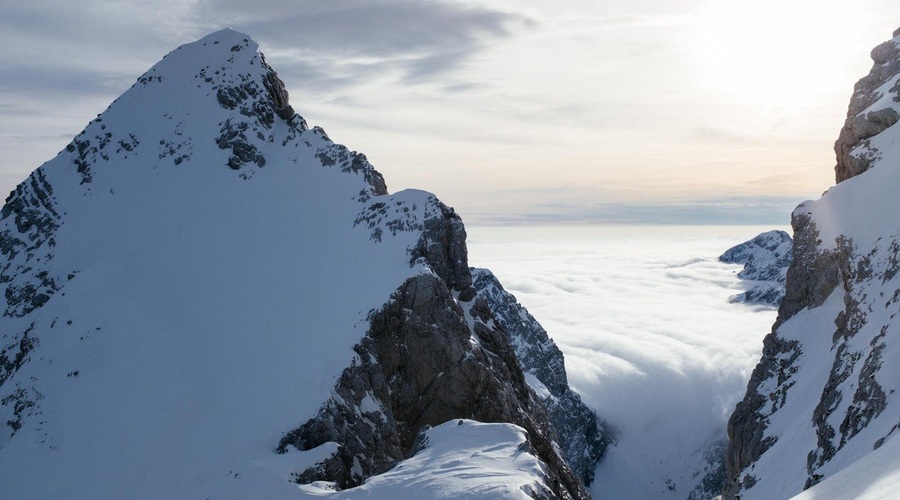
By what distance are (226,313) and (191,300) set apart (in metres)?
3.86

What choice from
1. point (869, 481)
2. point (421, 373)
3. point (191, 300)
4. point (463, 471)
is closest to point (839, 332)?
point (463, 471)

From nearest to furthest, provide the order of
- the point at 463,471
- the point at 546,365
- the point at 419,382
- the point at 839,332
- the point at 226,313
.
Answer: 1. the point at 463,471
2. the point at 839,332
3. the point at 419,382
4. the point at 226,313
5. the point at 546,365

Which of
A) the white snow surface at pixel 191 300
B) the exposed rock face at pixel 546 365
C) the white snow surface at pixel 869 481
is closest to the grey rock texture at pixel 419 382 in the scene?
the white snow surface at pixel 191 300

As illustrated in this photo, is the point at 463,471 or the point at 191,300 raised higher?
the point at 191,300

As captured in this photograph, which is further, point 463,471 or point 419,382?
point 419,382

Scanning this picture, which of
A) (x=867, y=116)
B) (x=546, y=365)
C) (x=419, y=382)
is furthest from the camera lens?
(x=546, y=365)

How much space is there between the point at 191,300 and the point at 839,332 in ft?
167

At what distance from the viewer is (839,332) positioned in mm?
52062

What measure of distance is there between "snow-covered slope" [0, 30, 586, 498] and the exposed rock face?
3068 inches

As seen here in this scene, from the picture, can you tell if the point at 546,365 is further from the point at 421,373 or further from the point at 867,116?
the point at 867,116

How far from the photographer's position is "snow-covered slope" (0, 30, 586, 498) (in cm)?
5000

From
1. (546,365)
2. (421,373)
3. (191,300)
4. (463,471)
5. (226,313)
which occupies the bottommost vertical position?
(546,365)

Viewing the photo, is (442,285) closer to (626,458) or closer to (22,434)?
(22,434)

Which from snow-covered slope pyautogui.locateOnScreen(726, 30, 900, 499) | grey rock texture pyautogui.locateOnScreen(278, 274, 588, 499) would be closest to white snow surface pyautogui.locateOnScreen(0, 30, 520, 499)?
grey rock texture pyautogui.locateOnScreen(278, 274, 588, 499)
